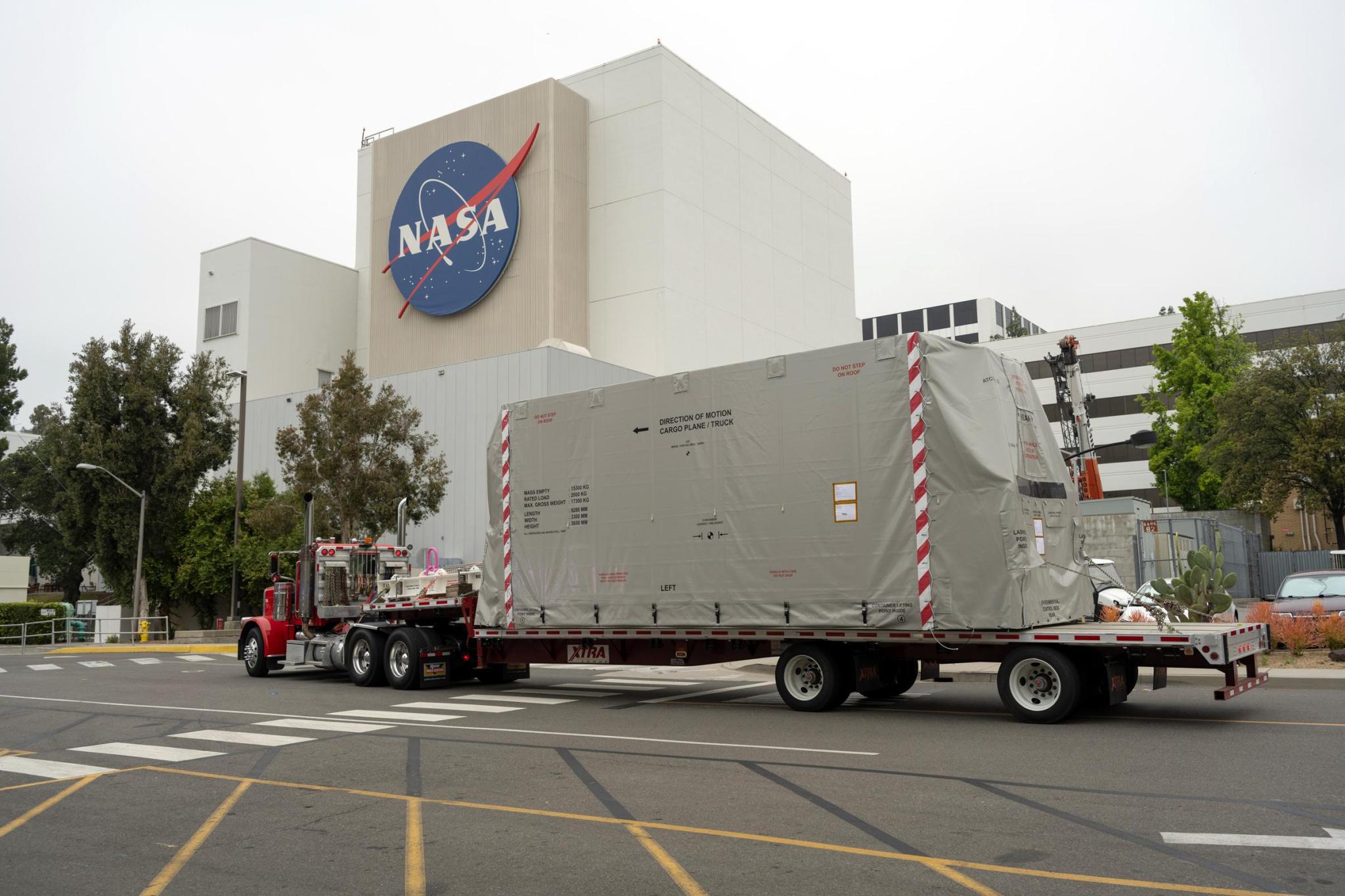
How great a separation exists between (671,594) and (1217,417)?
138ft

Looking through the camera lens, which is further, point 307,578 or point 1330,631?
point 307,578

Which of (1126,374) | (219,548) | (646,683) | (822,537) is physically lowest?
(646,683)

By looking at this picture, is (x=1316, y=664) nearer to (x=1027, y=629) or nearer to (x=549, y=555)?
(x=1027, y=629)

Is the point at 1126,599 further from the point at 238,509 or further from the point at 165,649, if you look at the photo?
the point at 238,509

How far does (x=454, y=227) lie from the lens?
4566 cm

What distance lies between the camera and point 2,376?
218ft

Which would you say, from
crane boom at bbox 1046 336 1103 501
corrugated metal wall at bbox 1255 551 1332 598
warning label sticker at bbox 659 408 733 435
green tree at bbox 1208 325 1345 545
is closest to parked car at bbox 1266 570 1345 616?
crane boom at bbox 1046 336 1103 501

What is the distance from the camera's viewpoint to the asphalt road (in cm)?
594

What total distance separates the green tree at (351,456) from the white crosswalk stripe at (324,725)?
16.3m

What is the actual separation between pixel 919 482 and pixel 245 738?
836cm

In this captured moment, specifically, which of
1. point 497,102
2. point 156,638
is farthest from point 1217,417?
point 156,638

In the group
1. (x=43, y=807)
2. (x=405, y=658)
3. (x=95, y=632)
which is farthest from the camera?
(x=95, y=632)

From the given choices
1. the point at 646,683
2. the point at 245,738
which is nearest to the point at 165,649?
the point at 646,683

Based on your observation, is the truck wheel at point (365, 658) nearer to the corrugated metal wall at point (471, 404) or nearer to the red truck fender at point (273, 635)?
the red truck fender at point (273, 635)
